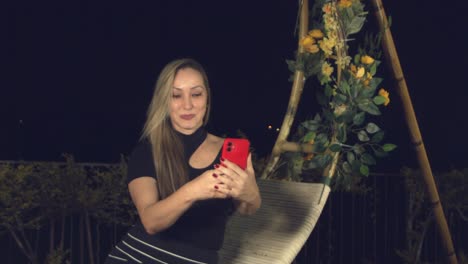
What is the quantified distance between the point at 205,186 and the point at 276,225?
2.57 ft

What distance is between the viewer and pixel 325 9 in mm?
2822

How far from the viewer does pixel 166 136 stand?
2271 mm

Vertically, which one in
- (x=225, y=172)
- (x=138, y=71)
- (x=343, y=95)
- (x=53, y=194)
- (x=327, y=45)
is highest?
(x=327, y=45)

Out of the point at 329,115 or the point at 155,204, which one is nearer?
the point at 155,204

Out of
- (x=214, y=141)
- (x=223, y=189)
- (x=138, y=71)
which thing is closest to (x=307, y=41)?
(x=214, y=141)

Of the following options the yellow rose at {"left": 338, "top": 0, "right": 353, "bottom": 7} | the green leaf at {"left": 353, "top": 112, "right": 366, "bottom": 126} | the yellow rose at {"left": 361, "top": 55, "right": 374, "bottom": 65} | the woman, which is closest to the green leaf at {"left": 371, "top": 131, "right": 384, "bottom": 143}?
the green leaf at {"left": 353, "top": 112, "right": 366, "bottom": 126}

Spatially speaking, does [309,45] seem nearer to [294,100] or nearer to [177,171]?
[294,100]

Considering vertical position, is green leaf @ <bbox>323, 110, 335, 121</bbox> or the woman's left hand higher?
green leaf @ <bbox>323, 110, 335, 121</bbox>

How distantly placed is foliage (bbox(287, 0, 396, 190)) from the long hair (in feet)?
2.19

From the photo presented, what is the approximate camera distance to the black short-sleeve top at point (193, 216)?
7.22 feet

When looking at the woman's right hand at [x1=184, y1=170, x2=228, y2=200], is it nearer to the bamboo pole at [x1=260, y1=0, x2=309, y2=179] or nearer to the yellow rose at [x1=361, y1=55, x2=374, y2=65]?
the bamboo pole at [x1=260, y1=0, x2=309, y2=179]

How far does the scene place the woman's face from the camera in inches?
88.5

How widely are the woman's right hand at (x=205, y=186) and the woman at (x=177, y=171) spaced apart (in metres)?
0.22

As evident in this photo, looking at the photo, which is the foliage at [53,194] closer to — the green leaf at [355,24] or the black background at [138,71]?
the green leaf at [355,24]
